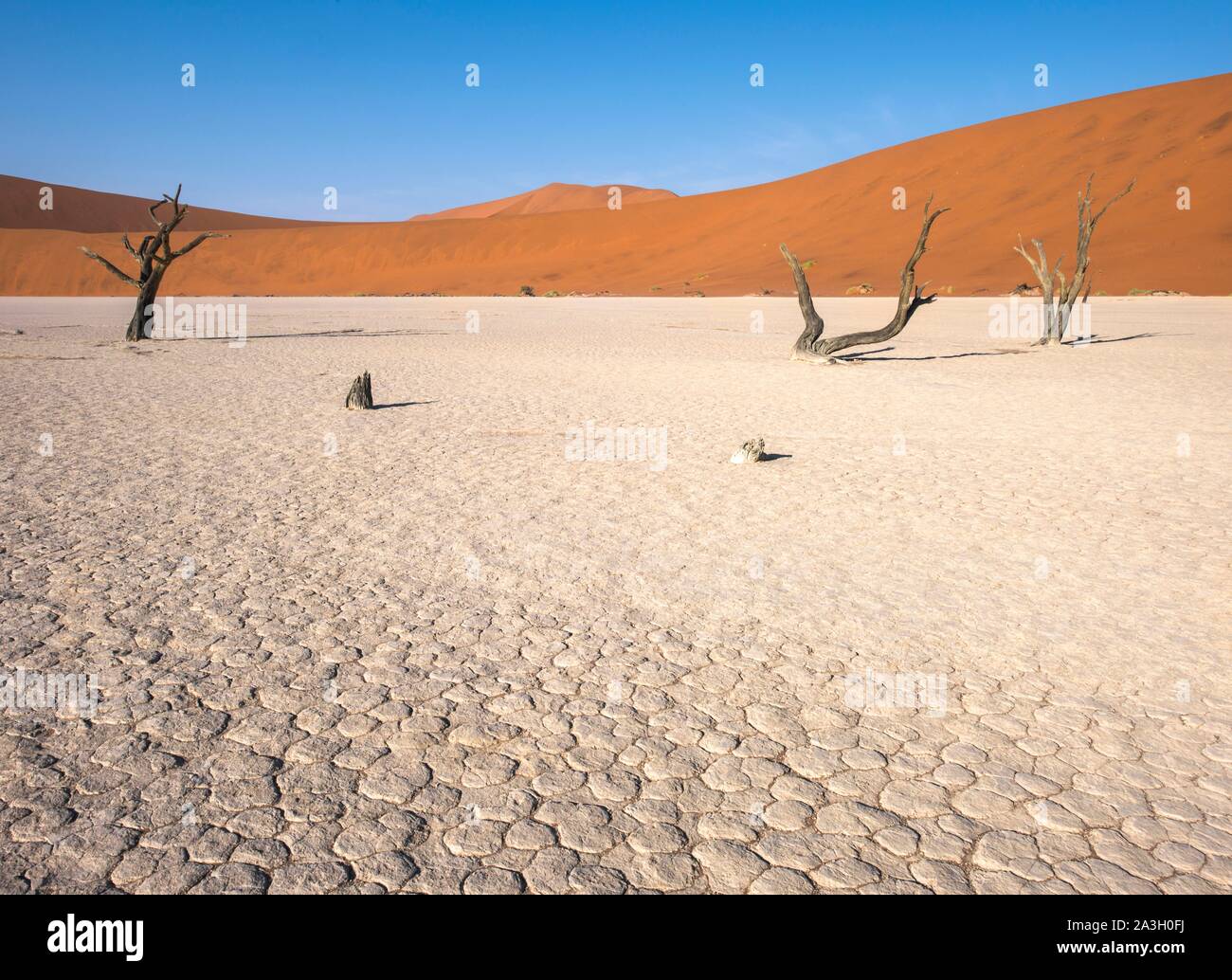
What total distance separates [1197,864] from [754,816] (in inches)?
51.5

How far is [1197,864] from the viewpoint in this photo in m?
2.55

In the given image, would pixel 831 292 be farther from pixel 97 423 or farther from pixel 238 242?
pixel 238 242

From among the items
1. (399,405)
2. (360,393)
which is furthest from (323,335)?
(360,393)

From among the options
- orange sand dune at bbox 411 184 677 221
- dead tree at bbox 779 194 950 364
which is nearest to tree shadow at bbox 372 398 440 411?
dead tree at bbox 779 194 950 364

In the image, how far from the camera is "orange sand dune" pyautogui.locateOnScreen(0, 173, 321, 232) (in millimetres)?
109125

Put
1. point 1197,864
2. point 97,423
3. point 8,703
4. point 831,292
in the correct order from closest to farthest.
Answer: point 1197,864
point 8,703
point 97,423
point 831,292

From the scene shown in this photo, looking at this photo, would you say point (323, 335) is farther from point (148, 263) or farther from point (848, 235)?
point (848, 235)

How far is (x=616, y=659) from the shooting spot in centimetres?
391

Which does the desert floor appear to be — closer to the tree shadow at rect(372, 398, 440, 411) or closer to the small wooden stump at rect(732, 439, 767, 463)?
the small wooden stump at rect(732, 439, 767, 463)

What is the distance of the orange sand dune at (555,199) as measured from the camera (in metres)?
169

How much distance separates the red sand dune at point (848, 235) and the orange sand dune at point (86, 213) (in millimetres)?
32412

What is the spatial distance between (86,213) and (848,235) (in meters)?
106

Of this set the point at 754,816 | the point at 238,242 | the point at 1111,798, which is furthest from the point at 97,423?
the point at 238,242
